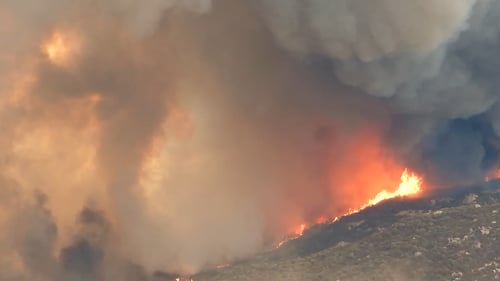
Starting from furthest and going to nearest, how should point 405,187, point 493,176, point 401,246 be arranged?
point 493,176 < point 405,187 < point 401,246

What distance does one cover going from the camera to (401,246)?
3226 inches

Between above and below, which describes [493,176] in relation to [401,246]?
above

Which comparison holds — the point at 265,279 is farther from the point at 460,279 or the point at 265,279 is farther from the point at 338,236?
the point at 460,279

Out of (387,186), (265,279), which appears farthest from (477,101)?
(265,279)

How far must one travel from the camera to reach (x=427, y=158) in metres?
96.7

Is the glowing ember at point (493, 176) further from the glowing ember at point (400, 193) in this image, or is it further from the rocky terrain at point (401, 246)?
the glowing ember at point (400, 193)

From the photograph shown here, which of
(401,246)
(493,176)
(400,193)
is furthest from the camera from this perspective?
(493,176)

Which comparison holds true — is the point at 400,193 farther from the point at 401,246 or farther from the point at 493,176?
the point at 401,246

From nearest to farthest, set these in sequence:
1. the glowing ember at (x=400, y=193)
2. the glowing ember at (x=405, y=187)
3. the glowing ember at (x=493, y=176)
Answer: the glowing ember at (x=400, y=193) < the glowing ember at (x=405, y=187) < the glowing ember at (x=493, y=176)

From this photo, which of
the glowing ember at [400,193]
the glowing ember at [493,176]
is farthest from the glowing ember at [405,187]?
the glowing ember at [493,176]

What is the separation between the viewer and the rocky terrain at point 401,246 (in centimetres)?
7694

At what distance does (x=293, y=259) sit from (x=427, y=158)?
71.7 feet

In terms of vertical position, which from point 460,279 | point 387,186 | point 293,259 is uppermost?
point 387,186

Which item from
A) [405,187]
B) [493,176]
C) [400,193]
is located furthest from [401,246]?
[493,176]
